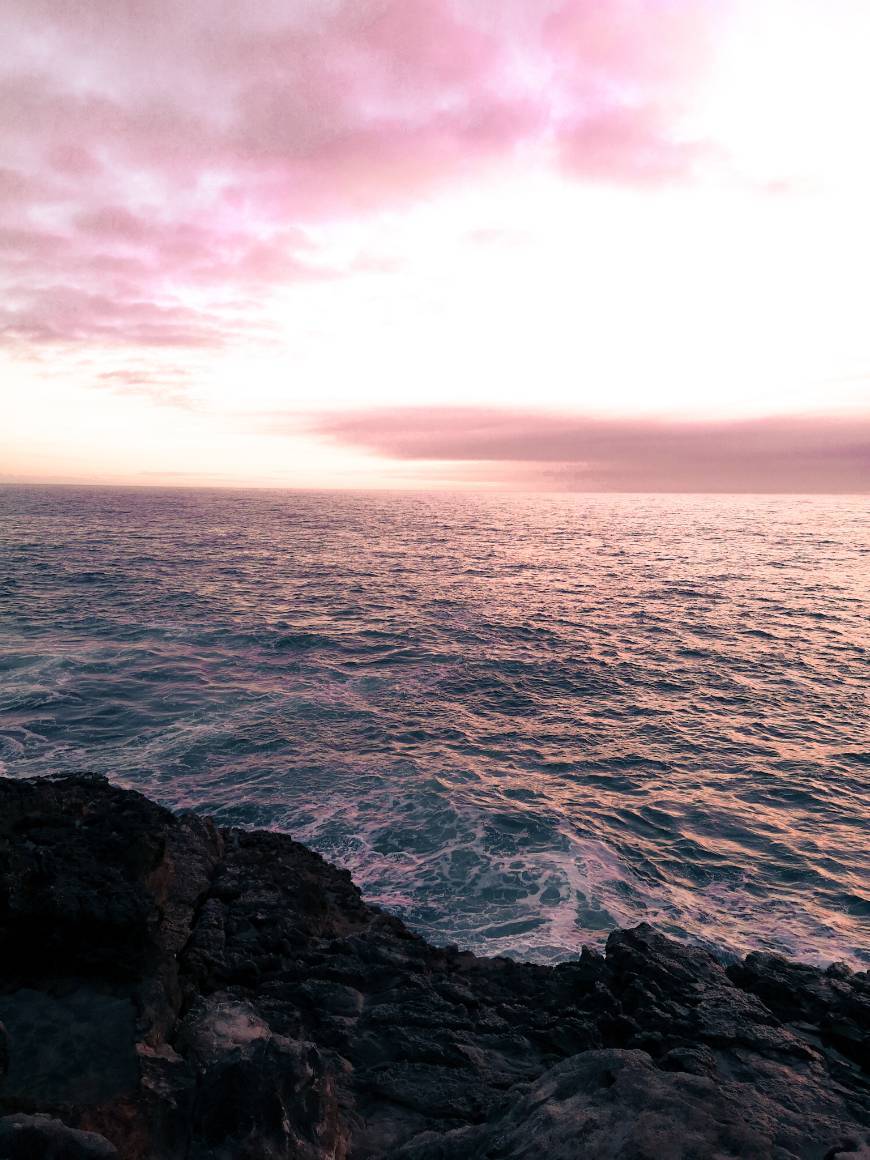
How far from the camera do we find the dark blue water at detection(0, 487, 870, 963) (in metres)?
15.3

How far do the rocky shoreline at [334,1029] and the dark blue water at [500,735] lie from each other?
10.1 feet

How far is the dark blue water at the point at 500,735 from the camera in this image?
1528 cm

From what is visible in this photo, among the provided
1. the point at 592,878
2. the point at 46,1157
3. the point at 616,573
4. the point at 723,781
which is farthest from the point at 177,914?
the point at 616,573

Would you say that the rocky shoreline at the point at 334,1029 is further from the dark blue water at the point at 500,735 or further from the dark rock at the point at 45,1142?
the dark blue water at the point at 500,735

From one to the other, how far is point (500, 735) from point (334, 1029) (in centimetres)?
1603

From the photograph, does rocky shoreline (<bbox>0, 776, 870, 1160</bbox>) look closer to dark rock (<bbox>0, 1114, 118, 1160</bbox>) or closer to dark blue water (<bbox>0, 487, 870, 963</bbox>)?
dark rock (<bbox>0, 1114, 118, 1160</bbox>)

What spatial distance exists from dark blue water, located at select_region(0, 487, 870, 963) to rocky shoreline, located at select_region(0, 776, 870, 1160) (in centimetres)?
309

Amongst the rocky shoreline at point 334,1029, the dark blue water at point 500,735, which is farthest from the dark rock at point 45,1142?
the dark blue water at point 500,735

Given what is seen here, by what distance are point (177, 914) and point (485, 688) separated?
20.3m

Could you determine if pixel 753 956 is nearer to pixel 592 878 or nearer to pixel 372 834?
pixel 592 878

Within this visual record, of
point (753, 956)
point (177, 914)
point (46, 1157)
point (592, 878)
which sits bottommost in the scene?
point (592, 878)

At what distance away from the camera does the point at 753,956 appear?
11.2 metres

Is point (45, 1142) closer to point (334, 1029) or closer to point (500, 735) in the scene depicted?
point (334, 1029)

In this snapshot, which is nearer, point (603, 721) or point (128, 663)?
point (603, 721)
